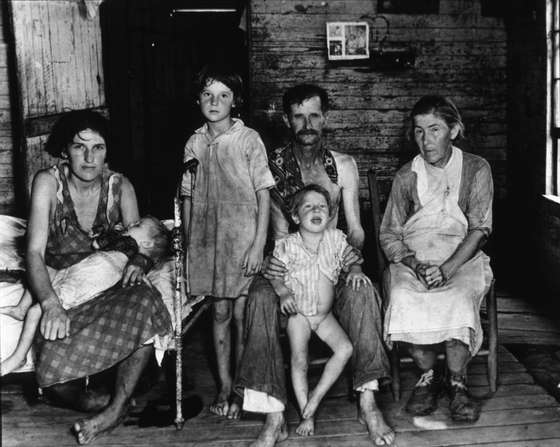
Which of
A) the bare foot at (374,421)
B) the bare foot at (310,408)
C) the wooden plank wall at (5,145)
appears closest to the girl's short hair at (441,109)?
the bare foot at (374,421)

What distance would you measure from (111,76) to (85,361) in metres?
3.93

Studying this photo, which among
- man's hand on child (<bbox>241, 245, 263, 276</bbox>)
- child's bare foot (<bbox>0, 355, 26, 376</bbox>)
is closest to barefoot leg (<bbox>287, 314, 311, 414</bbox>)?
man's hand on child (<bbox>241, 245, 263, 276</bbox>)

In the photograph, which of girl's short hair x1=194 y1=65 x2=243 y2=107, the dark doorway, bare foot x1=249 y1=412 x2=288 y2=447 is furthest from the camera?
the dark doorway

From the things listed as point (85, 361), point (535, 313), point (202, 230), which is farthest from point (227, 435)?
point (535, 313)

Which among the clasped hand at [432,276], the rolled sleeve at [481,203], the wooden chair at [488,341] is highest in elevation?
the rolled sleeve at [481,203]

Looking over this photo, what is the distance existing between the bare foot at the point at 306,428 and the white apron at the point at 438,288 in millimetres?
630

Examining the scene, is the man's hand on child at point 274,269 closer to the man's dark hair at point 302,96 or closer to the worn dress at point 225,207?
the worn dress at point 225,207

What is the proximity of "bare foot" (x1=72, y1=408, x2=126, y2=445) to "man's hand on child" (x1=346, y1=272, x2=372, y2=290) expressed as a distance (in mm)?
1404

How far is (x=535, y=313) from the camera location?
5.54 meters

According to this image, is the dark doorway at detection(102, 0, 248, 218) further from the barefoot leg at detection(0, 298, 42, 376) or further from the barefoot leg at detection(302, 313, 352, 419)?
the barefoot leg at detection(302, 313, 352, 419)

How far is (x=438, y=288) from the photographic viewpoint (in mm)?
3715

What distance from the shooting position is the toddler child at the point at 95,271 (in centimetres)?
342

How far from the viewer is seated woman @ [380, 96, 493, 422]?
3604 millimetres

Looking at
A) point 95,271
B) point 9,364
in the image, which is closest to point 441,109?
point 95,271
